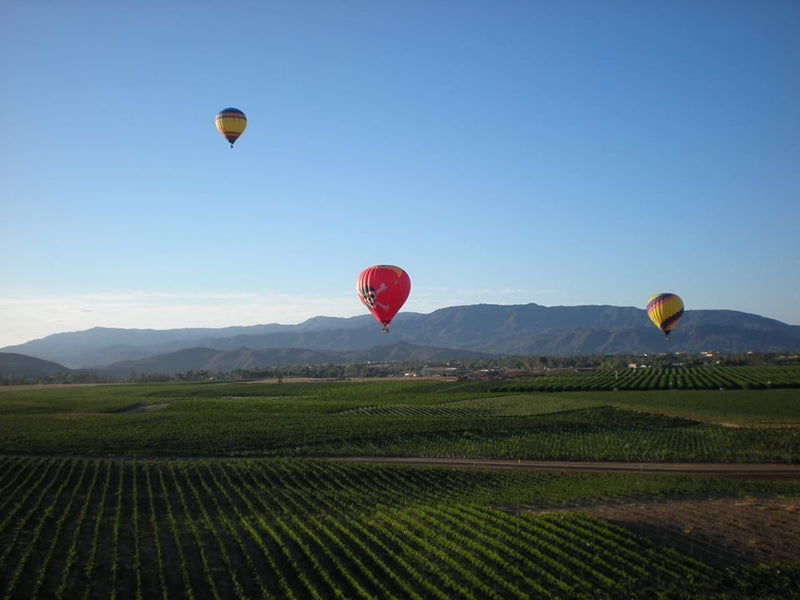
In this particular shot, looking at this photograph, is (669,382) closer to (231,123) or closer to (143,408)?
(143,408)

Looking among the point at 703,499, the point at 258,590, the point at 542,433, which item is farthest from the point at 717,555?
the point at 542,433

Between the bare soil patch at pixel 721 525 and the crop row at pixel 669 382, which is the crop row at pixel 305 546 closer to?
the bare soil patch at pixel 721 525

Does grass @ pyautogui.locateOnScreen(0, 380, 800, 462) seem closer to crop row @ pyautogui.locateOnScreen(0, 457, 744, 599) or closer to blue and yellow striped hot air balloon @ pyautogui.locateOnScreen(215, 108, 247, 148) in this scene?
crop row @ pyautogui.locateOnScreen(0, 457, 744, 599)

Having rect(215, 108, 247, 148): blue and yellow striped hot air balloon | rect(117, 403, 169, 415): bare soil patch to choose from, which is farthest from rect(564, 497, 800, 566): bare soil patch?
rect(117, 403, 169, 415): bare soil patch

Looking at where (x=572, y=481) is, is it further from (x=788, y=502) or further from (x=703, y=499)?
(x=788, y=502)

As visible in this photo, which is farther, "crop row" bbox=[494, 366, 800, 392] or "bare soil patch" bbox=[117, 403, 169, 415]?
"crop row" bbox=[494, 366, 800, 392]
